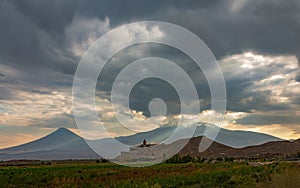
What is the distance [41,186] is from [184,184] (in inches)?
558

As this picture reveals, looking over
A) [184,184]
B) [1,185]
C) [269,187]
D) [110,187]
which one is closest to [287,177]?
[269,187]

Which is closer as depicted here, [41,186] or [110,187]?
[110,187]

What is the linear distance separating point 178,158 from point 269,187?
8768 centimetres

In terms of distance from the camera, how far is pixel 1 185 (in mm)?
36281

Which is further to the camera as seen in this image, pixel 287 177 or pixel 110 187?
pixel 110 187

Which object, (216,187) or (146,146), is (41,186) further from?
(146,146)

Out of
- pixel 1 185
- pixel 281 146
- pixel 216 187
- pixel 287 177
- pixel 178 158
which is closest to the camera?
pixel 287 177

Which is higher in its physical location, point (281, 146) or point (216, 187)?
point (281, 146)

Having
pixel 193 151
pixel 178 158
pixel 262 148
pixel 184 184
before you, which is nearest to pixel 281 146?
pixel 262 148

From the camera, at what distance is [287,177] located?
24078 mm

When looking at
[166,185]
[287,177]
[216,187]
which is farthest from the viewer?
[166,185]

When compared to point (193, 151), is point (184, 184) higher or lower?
lower

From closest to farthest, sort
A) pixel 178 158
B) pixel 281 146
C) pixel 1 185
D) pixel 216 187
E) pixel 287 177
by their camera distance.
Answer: pixel 287 177, pixel 216 187, pixel 1 185, pixel 178 158, pixel 281 146

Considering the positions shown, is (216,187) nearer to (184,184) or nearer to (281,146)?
(184,184)
